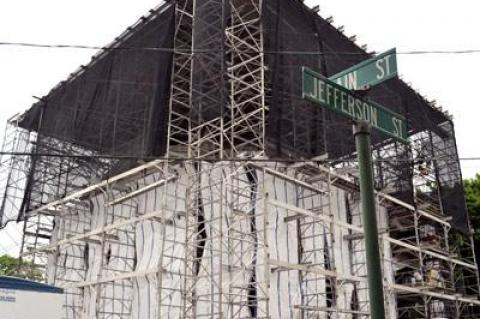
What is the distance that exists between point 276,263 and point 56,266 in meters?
10.1

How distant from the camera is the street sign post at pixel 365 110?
5.24 m

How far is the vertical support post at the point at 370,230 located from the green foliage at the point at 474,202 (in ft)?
86.7

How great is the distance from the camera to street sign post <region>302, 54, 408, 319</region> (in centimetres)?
524

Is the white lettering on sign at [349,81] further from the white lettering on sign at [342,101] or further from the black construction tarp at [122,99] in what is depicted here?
the black construction tarp at [122,99]

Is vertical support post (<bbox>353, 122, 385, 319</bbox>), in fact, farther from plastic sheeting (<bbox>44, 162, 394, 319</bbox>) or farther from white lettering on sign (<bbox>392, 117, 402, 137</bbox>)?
plastic sheeting (<bbox>44, 162, 394, 319</bbox>)

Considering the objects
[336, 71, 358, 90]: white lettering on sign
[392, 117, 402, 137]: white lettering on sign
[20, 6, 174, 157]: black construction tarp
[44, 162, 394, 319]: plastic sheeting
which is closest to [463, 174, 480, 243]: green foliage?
[44, 162, 394, 319]: plastic sheeting

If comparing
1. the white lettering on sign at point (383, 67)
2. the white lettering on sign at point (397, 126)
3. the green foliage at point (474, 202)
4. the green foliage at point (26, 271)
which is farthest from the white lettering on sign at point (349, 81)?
the green foliage at point (474, 202)

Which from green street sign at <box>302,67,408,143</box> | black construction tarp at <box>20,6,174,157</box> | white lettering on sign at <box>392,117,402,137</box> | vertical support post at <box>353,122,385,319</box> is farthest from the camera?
black construction tarp at <box>20,6,174,157</box>

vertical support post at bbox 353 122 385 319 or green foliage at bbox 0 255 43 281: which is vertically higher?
green foliage at bbox 0 255 43 281

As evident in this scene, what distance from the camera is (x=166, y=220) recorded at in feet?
58.6

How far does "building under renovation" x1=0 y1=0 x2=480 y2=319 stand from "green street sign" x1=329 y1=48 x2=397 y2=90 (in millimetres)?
8564

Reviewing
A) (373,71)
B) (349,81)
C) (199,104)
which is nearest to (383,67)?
(373,71)

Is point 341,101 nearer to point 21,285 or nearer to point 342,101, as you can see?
point 342,101

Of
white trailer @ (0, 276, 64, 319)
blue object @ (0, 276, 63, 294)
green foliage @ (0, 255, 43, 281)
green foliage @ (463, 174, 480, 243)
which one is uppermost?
green foliage @ (463, 174, 480, 243)
